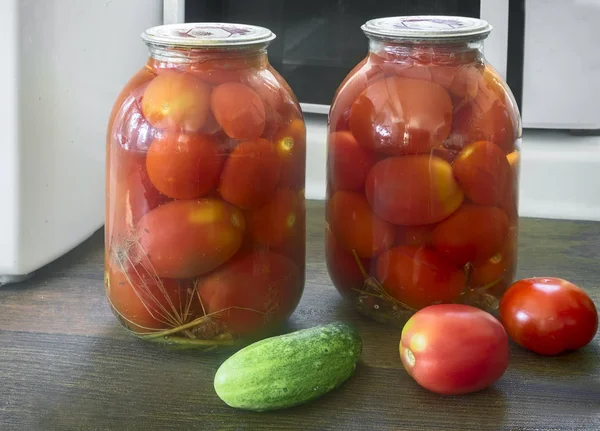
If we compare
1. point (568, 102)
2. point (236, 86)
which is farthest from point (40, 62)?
point (568, 102)

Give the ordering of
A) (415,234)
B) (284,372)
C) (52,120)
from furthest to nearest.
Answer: (52,120) → (415,234) → (284,372)

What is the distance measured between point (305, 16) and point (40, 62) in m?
0.38

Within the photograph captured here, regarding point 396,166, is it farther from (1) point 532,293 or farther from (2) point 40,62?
(2) point 40,62

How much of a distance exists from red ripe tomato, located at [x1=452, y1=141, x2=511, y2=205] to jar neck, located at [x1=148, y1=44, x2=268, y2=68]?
0.63 ft

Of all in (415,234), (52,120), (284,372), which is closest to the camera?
(284,372)

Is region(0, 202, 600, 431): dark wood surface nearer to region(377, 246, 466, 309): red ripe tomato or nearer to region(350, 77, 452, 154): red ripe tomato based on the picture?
region(377, 246, 466, 309): red ripe tomato

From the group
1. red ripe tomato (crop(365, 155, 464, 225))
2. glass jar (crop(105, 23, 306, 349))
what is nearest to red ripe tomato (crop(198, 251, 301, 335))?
glass jar (crop(105, 23, 306, 349))

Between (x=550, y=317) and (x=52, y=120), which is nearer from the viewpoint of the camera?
(x=550, y=317)

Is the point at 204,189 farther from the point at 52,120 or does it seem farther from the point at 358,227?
the point at 52,120

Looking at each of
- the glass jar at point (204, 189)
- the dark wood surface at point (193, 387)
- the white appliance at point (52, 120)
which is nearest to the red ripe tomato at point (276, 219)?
the glass jar at point (204, 189)

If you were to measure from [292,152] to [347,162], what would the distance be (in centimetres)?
6

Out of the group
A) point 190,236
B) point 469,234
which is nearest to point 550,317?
point 469,234

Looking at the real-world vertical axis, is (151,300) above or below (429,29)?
below

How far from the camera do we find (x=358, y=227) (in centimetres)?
77
